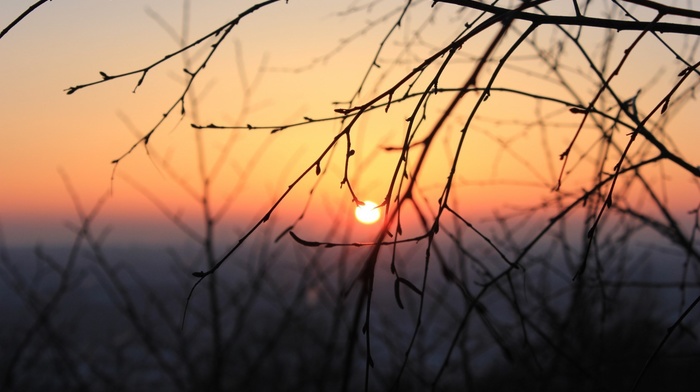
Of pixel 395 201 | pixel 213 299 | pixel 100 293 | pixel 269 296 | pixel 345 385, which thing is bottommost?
pixel 345 385

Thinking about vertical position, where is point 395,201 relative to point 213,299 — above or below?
below

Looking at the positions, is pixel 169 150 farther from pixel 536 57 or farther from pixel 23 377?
pixel 23 377

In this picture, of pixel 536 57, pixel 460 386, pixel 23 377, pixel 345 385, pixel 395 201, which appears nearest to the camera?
pixel 395 201

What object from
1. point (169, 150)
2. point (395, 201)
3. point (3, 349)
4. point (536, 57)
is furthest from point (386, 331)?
point (395, 201)

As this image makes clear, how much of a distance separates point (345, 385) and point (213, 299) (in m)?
2.63

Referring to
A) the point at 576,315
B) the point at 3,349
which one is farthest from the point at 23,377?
the point at 576,315

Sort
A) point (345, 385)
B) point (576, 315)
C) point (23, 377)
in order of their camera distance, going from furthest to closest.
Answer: point (23, 377)
point (576, 315)
point (345, 385)

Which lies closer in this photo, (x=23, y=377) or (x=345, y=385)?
(x=345, y=385)

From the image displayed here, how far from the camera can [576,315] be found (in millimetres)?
4676

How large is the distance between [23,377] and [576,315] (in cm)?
436

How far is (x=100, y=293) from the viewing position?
9.70 metres

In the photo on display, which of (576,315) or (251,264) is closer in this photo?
(576,315)

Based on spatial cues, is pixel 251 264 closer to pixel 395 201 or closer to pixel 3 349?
pixel 3 349

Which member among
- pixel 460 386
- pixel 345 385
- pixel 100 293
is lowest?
pixel 345 385
